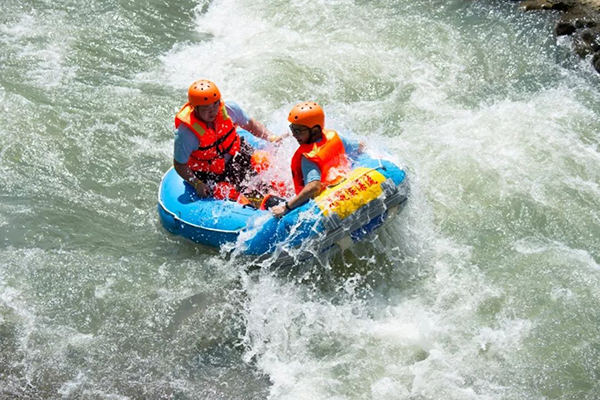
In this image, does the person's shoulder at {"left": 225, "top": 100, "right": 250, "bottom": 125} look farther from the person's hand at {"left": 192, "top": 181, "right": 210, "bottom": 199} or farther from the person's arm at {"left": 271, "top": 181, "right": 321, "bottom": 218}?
the person's arm at {"left": 271, "top": 181, "right": 321, "bottom": 218}

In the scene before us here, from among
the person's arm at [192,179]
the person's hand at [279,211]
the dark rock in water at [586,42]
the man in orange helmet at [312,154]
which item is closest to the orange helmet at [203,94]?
the person's arm at [192,179]

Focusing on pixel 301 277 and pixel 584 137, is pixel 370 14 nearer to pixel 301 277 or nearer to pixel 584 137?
pixel 584 137

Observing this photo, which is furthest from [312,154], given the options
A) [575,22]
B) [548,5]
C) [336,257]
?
[548,5]

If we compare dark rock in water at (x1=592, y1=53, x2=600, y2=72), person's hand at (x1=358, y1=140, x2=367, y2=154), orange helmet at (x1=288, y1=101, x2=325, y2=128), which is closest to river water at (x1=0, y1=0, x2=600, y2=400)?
dark rock in water at (x1=592, y1=53, x2=600, y2=72)

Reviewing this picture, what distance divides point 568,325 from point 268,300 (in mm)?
2528

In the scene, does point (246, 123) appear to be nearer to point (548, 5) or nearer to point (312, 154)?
point (312, 154)

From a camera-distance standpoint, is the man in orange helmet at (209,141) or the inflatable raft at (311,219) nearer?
the inflatable raft at (311,219)

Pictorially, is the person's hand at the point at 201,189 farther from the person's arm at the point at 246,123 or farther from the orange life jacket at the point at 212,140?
the person's arm at the point at 246,123

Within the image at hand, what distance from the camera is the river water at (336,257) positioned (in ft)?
18.8

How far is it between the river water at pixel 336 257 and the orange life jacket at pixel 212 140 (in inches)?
30.8

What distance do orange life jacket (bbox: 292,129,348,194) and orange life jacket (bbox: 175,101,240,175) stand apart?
0.84 m

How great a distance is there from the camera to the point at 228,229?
20.8 feet

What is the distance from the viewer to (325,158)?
242 inches

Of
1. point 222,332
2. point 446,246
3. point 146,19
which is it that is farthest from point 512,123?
point 146,19
